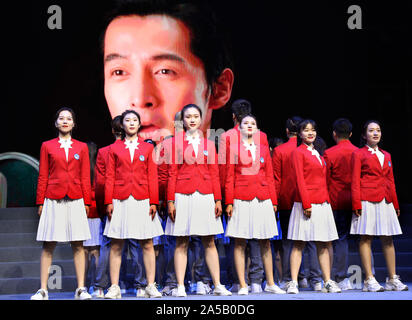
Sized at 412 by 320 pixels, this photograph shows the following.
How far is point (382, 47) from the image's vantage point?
26.8ft

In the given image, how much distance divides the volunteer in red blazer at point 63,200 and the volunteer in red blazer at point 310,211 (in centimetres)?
172

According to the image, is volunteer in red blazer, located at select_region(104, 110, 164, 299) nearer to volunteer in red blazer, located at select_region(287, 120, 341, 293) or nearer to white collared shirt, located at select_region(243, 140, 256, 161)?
white collared shirt, located at select_region(243, 140, 256, 161)

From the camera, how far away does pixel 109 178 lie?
519 cm

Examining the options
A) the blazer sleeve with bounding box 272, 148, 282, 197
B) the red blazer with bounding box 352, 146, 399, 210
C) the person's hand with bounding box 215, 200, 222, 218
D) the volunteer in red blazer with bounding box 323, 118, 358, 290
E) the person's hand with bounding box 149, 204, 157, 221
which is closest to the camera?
the person's hand with bounding box 149, 204, 157, 221

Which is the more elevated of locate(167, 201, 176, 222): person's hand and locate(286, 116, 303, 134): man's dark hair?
locate(286, 116, 303, 134): man's dark hair

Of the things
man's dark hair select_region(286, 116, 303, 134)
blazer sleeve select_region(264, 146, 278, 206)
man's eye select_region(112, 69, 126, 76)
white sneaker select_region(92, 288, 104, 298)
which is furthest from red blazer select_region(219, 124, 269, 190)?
man's eye select_region(112, 69, 126, 76)

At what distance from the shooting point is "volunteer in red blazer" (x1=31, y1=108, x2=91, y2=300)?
506cm

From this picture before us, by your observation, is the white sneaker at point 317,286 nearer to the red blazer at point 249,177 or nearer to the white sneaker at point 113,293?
the red blazer at point 249,177

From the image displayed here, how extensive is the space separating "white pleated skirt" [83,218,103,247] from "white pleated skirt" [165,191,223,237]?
74 centimetres

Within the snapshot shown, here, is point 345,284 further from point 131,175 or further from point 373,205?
point 131,175

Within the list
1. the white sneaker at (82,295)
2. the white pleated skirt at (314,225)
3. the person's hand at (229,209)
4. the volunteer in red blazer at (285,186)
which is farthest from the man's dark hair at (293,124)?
the white sneaker at (82,295)

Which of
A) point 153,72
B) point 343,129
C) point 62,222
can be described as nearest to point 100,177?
point 62,222
